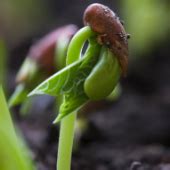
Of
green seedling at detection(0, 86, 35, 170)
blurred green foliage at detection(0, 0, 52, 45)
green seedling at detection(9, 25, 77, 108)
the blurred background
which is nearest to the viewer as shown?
green seedling at detection(0, 86, 35, 170)

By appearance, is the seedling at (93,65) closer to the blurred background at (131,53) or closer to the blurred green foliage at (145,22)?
the blurred background at (131,53)

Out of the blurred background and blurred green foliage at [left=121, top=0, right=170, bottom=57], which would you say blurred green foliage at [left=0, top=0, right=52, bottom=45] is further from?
blurred green foliage at [left=121, top=0, right=170, bottom=57]

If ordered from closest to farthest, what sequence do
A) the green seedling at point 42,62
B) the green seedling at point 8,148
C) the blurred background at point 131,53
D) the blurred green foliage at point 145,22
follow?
the green seedling at point 8,148 < the green seedling at point 42,62 < the blurred background at point 131,53 < the blurred green foliage at point 145,22

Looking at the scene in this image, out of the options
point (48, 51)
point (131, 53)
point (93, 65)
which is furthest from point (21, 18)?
point (93, 65)

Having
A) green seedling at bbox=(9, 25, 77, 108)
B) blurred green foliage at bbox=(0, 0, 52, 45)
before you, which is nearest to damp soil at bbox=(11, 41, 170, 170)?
green seedling at bbox=(9, 25, 77, 108)

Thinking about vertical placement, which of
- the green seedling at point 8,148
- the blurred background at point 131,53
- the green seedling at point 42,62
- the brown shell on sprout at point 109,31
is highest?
the brown shell on sprout at point 109,31

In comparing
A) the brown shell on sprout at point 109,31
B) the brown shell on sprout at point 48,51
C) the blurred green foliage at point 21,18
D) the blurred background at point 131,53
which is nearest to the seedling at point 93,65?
the brown shell on sprout at point 109,31

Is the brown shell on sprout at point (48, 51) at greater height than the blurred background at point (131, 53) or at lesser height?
greater

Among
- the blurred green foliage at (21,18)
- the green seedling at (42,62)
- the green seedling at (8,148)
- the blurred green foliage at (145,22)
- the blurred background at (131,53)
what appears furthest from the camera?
the blurred green foliage at (21,18)

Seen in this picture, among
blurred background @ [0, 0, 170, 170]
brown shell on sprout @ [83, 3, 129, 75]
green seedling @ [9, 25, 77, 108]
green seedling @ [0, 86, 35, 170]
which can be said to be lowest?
blurred background @ [0, 0, 170, 170]
